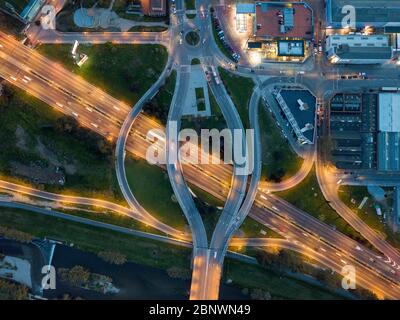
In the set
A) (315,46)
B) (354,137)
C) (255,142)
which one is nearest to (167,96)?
(255,142)

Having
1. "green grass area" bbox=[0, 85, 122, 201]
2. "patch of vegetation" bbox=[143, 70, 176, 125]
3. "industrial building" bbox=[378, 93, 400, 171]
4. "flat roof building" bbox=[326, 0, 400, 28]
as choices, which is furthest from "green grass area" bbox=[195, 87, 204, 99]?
"industrial building" bbox=[378, 93, 400, 171]

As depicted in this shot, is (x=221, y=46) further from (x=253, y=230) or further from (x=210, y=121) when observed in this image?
(x=253, y=230)

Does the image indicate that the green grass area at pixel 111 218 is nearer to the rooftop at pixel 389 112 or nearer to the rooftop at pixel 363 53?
the rooftop at pixel 389 112

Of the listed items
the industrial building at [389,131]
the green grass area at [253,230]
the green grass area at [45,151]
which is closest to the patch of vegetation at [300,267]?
the green grass area at [253,230]

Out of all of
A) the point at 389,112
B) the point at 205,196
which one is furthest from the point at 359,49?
the point at 205,196

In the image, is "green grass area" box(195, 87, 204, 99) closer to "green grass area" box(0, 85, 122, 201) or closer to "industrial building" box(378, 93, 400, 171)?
"green grass area" box(0, 85, 122, 201)

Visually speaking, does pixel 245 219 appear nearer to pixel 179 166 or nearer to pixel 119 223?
pixel 179 166
